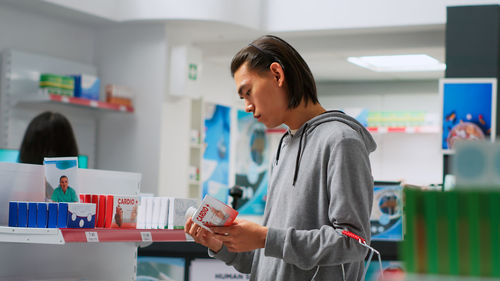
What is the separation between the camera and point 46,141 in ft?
12.9

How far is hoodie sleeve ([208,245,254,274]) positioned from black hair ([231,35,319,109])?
0.49 meters

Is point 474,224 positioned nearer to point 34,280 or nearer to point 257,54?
point 257,54

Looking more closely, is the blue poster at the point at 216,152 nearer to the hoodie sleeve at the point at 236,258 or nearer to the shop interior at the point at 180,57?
the shop interior at the point at 180,57

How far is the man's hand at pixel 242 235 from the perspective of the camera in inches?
74.4

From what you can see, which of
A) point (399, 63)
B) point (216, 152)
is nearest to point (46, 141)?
point (216, 152)

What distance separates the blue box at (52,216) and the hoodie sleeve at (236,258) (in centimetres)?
56

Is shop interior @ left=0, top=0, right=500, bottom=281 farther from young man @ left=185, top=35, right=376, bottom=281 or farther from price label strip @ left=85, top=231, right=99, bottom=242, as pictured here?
young man @ left=185, top=35, right=376, bottom=281

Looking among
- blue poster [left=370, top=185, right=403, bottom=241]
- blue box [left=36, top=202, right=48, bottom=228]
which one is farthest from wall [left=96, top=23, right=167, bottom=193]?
blue box [left=36, top=202, right=48, bottom=228]

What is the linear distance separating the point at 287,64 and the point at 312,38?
5752 mm

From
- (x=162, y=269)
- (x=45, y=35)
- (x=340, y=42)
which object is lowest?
(x=162, y=269)

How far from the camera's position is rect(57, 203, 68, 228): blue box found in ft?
7.79

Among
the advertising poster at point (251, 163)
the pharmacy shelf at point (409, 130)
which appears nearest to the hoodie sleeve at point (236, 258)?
the advertising poster at point (251, 163)

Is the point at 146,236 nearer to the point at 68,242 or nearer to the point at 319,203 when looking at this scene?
the point at 68,242

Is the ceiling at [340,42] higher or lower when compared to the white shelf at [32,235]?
higher
